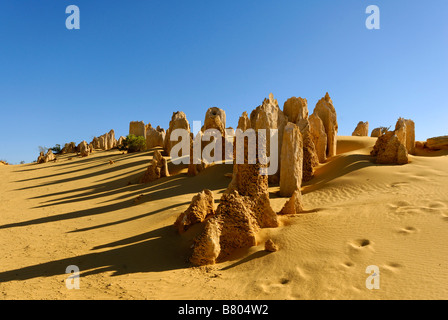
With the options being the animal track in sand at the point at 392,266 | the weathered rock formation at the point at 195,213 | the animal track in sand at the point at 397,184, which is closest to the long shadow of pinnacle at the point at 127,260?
the weathered rock formation at the point at 195,213

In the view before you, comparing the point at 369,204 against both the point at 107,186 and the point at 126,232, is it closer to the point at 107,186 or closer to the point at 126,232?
the point at 126,232

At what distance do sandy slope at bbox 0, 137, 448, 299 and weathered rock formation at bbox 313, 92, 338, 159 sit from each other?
4.84 m

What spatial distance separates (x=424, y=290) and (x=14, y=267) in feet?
23.1

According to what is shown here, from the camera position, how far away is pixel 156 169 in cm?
1398

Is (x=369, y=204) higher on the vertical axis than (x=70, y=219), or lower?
higher

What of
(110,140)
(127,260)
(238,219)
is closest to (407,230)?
(238,219)

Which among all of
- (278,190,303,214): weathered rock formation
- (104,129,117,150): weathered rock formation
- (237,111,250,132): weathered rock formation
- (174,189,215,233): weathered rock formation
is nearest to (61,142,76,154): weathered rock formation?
(104,129,117,150): weathered rock formation

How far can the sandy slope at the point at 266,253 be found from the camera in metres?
4.03

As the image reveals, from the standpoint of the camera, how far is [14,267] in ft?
17.2

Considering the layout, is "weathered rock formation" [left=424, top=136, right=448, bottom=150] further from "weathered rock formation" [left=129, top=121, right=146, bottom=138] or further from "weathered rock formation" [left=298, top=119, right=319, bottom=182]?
"weathered rock formation" [left=129, top=121, right=146, bottom=138]

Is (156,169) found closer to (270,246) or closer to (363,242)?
(270,246)

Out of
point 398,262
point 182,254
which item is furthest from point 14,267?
point 398,262

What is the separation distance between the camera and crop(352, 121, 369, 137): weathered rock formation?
92.5 ft

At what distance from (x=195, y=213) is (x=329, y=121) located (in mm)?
11391
